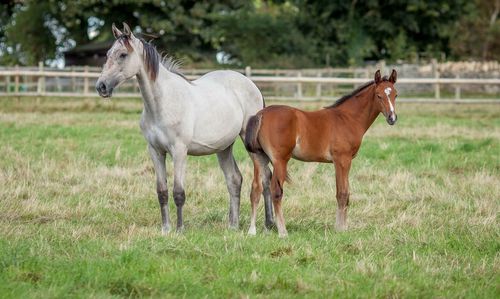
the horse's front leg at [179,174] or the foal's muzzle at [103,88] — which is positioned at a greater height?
the foal's muzzle at [103,88]

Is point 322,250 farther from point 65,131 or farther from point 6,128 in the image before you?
point 6,128

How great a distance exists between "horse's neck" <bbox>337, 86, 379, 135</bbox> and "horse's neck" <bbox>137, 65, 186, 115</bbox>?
181cm

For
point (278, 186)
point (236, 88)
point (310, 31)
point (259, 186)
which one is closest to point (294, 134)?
point (278, 186)

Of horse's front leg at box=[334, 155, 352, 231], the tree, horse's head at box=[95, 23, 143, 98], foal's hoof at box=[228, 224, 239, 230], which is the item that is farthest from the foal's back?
the tree

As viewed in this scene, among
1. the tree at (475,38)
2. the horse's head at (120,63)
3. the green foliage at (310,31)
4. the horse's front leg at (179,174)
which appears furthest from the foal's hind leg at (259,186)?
the tree at (475,38)

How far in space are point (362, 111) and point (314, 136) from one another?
714 mm

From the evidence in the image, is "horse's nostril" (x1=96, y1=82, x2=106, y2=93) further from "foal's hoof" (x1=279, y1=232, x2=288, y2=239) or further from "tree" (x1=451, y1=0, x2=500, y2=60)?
"tree" (x1=451, y1=0, x2=500, y2=60)

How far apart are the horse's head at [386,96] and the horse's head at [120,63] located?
2465 millimetres

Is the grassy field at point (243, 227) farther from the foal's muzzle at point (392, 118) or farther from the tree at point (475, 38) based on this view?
the tree at point (475, 38)

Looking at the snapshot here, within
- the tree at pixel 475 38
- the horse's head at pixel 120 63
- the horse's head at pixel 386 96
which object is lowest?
the horse's head at pixel 386 96

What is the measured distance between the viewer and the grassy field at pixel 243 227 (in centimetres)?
546

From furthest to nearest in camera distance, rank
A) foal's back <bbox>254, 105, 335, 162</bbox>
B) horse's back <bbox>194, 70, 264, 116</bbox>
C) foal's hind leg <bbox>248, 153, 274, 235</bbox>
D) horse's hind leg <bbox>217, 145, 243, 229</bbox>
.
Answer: horse's back <bbox>194, 70, 264, 116</bbox>
horse's hind leg <bbox>217, 145, 243, 229</bbox>
foal's hind leg <bbox>248, 153, 274, 235</bbox>
foal's back <bbox>254, 105, 335, 162</bbox>

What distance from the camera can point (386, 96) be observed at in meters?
7.81

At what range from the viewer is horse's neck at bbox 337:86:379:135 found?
808 cm
